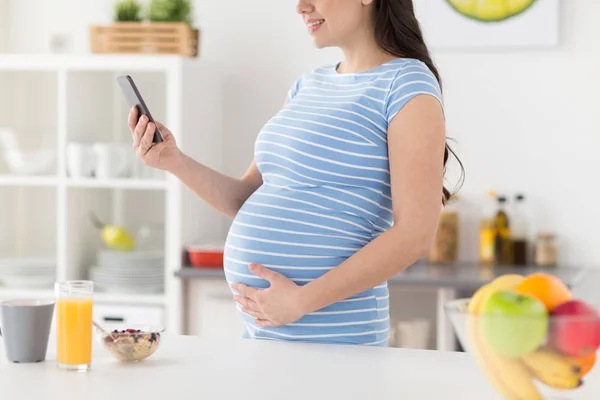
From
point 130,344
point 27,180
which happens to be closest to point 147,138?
point 130,344

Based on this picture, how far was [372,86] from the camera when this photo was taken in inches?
63.7

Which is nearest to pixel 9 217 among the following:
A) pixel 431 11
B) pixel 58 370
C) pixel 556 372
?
pixel 431 11

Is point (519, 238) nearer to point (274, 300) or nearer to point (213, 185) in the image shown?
point (213, 185)

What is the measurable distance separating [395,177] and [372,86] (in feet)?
0.64

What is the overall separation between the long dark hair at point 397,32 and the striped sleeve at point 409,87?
Result: 10cm

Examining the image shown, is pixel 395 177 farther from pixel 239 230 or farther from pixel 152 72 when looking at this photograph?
pixel 152 72

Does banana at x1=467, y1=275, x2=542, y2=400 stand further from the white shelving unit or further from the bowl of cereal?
the white shelving unit

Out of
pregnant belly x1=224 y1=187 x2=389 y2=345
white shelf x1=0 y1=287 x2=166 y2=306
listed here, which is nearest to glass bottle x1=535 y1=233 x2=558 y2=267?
white shelf x1=0 y1=287 x2=166 y2=306

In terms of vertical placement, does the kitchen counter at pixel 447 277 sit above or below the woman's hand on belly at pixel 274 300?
below

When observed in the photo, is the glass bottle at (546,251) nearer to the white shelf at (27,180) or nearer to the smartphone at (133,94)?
the white shelf at (27,180)

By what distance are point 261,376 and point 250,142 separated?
2257mm

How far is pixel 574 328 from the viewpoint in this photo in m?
0.98

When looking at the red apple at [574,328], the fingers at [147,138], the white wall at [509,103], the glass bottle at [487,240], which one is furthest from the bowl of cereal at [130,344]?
the white wall at [509,103]

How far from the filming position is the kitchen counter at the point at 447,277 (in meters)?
2.84
